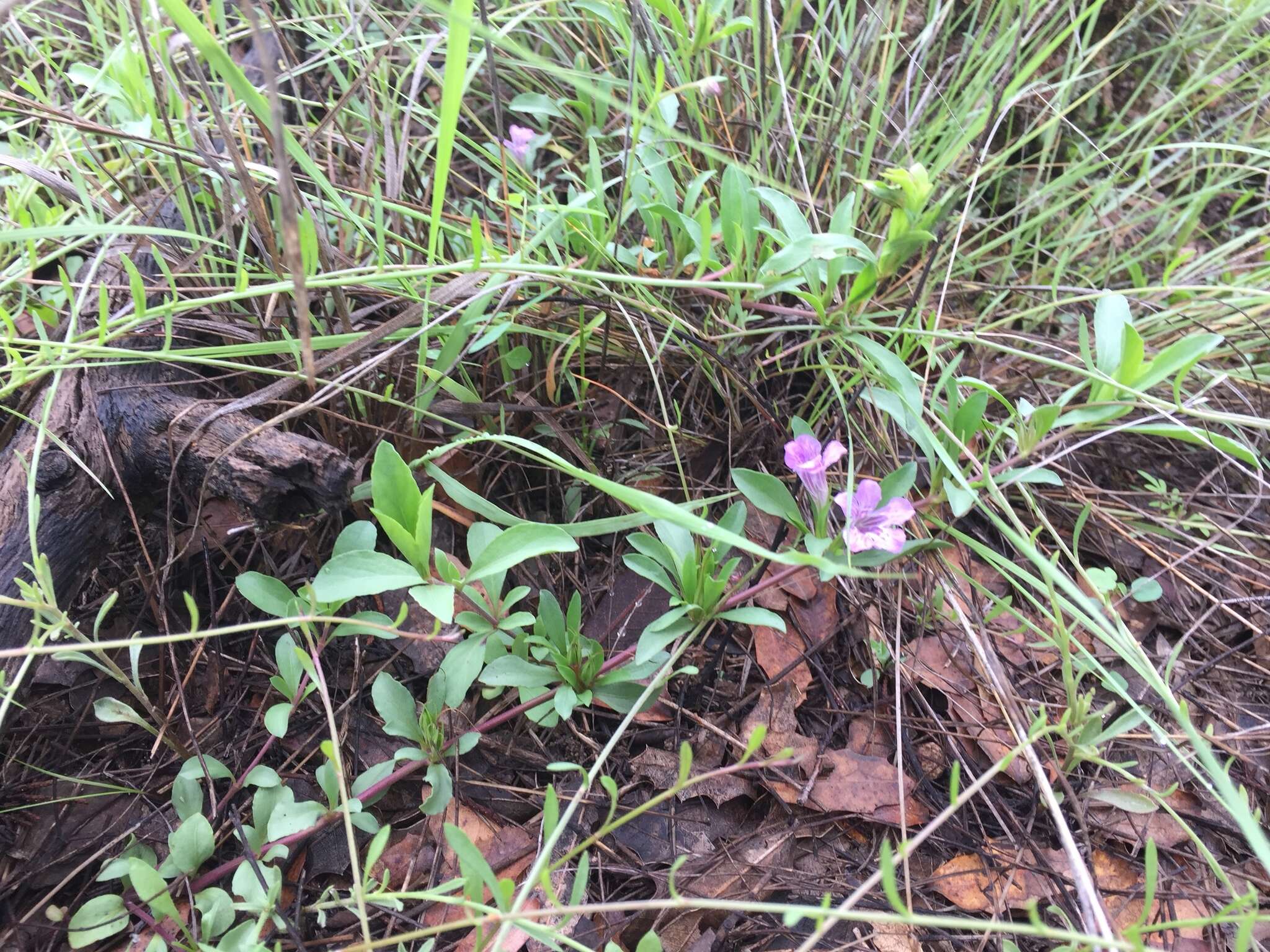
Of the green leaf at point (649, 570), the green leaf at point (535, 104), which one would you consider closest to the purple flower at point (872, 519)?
the green leaf at point (649, 570)

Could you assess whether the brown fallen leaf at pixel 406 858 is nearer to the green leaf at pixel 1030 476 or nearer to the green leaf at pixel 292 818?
the green leaf at pixel 292 818

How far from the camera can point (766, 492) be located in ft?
3.76

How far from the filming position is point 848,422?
1.30m

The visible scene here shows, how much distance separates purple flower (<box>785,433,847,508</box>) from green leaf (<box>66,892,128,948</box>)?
1.10m

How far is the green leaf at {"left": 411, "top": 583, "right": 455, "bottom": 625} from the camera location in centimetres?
95

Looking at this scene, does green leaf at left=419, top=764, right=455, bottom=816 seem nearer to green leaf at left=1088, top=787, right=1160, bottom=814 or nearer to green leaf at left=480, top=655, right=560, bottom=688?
green leaf at left=480, top=655, right=560, bottom=688

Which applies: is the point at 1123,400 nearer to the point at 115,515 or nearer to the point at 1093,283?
the point at 1093,283

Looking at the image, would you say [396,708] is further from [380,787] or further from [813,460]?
[813,460]

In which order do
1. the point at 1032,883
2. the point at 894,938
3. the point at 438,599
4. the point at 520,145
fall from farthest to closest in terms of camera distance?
the point at 520,145, the point at 1032,883, the point at 894,938, the point at 438,599

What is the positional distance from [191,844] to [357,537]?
0.46 meters

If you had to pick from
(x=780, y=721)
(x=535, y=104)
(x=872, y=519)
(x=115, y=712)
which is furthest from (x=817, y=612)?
(x=535, y=104)

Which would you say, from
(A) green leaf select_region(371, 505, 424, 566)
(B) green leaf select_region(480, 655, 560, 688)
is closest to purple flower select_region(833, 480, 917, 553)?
(B) green leaf select_region(480, 655, 560, 688)

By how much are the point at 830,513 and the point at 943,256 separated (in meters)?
0.70

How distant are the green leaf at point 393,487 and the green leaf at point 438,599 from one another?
0.24 feet
